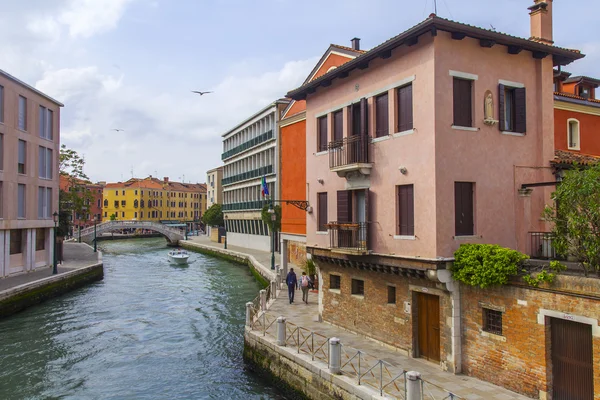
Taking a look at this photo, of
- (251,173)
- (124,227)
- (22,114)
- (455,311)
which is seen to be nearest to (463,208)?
(455,311)

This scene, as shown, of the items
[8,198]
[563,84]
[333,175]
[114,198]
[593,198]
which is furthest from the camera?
[114,198]

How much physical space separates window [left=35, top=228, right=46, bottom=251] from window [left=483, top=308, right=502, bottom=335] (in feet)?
104

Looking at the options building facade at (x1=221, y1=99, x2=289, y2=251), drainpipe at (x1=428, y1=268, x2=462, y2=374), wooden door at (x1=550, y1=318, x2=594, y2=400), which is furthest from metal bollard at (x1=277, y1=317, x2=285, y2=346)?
building facade at (x1=221, y1=99, x2=289, y2=251)

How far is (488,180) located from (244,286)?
76.8ft

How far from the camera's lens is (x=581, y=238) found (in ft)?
33.4

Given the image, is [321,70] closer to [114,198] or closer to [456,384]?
[456,384]

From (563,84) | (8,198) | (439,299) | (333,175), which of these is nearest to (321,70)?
(333,175)

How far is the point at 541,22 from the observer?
16500 millimetres

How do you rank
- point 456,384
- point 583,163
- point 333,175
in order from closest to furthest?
point 456,384 < point 583,163 < point 333,175

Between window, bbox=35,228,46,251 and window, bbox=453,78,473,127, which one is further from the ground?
window, bbox=453,78,473,127

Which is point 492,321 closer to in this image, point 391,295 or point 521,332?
point 521,332

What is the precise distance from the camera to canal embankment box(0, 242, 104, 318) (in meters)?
24.4

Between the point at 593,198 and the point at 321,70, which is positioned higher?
the point at 321,70

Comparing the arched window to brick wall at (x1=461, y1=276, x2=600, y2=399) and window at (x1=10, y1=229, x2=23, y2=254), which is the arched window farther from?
window at (x1=10, y1=229, x2=23, y2=254)
